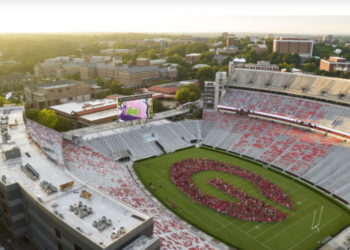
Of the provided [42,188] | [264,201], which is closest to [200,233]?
[264,201]

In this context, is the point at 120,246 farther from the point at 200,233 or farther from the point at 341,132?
the point at 341,132

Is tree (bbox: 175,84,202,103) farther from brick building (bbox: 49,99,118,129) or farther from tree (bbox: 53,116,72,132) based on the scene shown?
tree (bbox: 53,116,72,132)

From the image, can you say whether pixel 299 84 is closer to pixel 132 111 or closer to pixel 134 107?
pixel 134 107

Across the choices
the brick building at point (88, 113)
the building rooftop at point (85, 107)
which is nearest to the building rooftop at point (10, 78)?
the building rooftop at point (85, 107)

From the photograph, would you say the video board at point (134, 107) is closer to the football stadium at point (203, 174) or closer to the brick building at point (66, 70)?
the football stadium at point (203, 174)

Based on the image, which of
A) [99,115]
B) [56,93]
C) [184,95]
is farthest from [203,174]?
[56,93]
